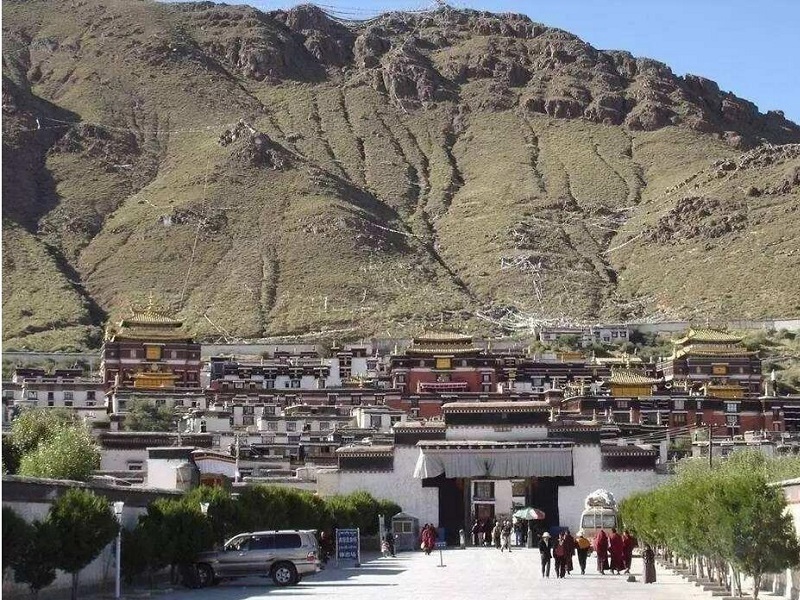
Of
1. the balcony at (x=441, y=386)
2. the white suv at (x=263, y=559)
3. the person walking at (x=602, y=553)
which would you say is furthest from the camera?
the balcony at (x=441, y=386)

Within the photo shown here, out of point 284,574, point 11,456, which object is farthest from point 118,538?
point 11,456

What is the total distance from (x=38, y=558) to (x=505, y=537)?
29.8 m

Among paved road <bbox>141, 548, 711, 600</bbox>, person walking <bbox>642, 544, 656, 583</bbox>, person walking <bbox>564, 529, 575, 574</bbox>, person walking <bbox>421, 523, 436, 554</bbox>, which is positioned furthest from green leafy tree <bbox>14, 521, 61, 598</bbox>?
person walking <bbox>421, 523, 436, 554</bbox>

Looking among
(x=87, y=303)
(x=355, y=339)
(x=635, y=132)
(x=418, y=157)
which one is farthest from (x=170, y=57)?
(x=355, y=339)

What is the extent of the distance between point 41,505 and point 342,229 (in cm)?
11087

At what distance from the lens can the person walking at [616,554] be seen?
34.5m

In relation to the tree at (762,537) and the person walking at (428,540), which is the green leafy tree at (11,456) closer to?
the person walking at (428,540)

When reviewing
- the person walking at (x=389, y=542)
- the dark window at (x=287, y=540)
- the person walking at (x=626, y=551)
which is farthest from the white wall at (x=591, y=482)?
the dark window at (x=287, y=540)

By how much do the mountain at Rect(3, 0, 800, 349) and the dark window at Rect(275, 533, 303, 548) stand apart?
81.2 meters

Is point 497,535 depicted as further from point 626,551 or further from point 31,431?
point 626,551

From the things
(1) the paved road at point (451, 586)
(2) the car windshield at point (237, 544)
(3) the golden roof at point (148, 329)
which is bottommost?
(1) the paved road at point (451, 586)

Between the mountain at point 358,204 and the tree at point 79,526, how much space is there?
288ft

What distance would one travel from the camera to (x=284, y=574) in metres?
30.9

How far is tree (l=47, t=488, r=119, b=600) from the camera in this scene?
22812 millimetres
